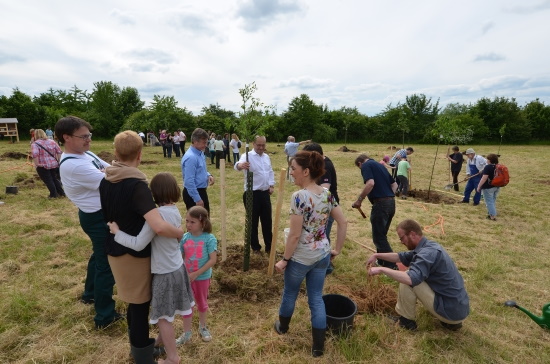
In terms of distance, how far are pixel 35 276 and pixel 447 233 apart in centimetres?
776

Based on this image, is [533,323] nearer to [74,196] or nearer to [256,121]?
[256,121]

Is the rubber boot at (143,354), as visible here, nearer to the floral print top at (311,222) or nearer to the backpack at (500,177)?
the floral print top at (311,222)

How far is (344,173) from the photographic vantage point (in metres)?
15.4

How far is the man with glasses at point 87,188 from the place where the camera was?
2.93 meters

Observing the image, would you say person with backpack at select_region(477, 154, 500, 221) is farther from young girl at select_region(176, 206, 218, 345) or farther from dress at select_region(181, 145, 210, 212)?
young girl at select_region(176, 206, 218, 345)

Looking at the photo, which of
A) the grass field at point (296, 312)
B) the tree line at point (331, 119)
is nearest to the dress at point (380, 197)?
the grass field at point (296, 312)

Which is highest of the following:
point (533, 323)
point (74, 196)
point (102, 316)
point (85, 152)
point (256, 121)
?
point (256, 121)

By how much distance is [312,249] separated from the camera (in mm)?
2725

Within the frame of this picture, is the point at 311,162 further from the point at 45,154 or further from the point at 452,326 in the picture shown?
the point at 45,154

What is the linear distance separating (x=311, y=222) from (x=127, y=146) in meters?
1.60

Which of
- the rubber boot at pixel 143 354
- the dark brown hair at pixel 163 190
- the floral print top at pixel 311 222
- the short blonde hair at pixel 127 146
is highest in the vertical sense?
the short blonde hair at pixel 127 146

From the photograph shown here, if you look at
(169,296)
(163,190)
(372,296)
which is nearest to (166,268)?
(169,296)

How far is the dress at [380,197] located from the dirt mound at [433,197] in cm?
653

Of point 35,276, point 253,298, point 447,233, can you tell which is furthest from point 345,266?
point 35,276
